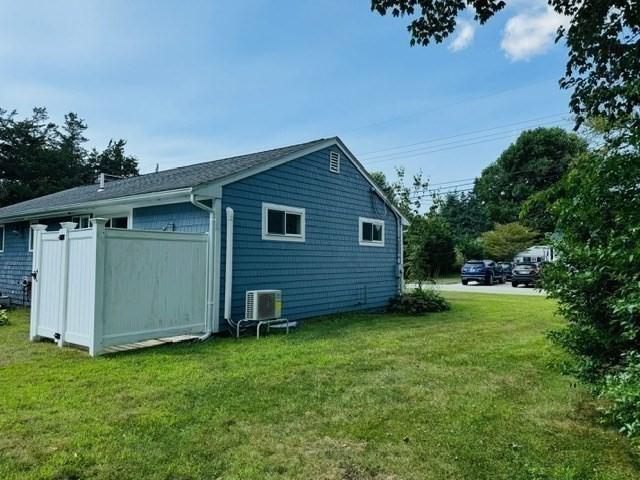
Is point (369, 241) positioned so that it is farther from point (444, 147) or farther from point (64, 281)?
point (444, 147)

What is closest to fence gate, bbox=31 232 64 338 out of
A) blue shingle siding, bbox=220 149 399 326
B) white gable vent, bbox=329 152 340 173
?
blue shingle siding, bbox=220 149 399 326

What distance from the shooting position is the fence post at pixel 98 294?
628cm

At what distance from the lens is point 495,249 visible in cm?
3522

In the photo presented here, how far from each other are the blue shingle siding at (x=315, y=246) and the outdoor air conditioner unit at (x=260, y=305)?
1.22 feet

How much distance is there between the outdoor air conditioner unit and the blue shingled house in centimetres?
36

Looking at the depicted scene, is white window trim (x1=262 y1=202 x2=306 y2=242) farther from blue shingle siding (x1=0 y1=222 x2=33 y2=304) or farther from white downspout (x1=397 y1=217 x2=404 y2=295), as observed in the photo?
blue shingle siding (x1=0 y1=222 x2=33 y2=304)

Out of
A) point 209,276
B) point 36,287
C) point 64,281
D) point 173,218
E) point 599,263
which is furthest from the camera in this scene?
point 173,218

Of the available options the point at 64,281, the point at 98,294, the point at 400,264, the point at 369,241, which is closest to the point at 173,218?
the point at 64,281

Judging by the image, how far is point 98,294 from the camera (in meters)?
6.30

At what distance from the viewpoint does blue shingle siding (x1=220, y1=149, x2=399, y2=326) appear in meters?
8.73

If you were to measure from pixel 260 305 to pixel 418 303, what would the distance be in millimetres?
5418

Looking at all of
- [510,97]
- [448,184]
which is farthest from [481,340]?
[448,184]

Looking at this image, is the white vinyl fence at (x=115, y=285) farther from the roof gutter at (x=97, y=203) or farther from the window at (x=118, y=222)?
the window at (x=118, y=222)

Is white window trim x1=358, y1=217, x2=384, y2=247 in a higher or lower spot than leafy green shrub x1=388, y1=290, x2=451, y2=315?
higher
